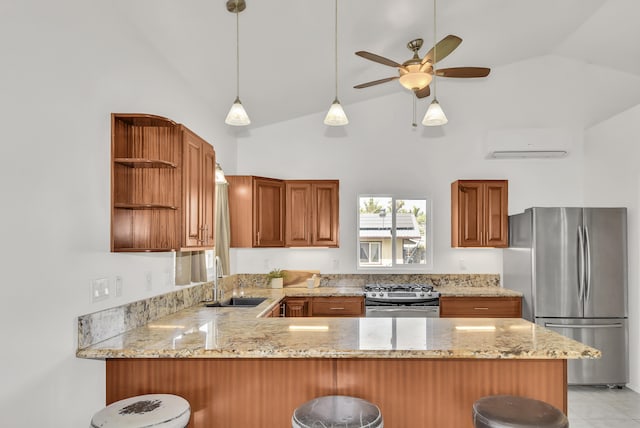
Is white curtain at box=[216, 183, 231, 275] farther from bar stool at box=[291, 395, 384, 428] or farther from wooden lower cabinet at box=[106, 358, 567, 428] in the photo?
bar stool at box=[291, 395, 384, 428]

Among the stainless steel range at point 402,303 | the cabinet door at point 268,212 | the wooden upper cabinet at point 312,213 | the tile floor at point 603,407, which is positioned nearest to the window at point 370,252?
the wooden upper cabinet at point 312,213

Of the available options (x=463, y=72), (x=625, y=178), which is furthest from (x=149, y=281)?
(x=625, y=178)

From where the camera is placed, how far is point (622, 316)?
4.27 metres

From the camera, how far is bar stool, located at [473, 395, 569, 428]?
1774 millimetres

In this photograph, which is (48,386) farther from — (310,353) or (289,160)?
(289,160)

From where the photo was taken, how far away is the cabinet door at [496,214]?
4855 millimetres

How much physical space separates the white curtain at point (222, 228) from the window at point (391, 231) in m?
1.67

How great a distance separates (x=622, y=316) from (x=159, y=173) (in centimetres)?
455

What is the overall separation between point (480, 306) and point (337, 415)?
317cm

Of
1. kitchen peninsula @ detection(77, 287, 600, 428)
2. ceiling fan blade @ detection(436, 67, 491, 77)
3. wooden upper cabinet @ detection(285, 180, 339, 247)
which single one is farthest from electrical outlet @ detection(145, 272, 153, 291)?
ceiling fan blade @ detection(436, 67, 491, 77)

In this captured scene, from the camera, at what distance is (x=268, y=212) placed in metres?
4.76

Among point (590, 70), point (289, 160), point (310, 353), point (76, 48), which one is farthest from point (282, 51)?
point (590, 70)

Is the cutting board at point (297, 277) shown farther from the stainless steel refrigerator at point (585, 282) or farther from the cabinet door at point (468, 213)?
the stainless steel refrigerator at point (585, 282)

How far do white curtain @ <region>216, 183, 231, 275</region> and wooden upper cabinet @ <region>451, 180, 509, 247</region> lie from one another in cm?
260
